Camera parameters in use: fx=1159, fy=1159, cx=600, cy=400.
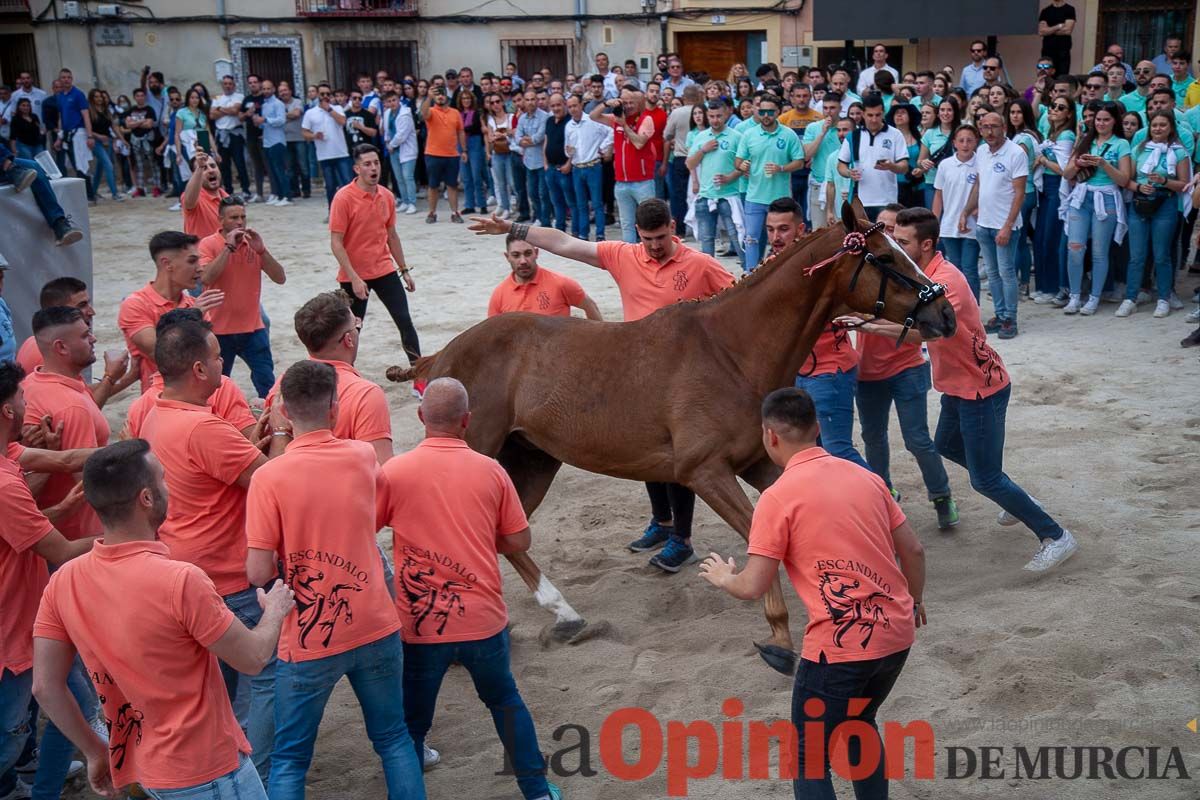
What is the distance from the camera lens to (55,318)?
5.35 metres

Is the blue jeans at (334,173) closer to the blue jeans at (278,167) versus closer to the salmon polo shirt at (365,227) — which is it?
the blue jeans at (278,167)

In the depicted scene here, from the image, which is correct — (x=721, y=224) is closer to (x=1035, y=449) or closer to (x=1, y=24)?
(x=1035, y=449)

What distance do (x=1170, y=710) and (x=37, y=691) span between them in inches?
180

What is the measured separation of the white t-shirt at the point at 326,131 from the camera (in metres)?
20.7

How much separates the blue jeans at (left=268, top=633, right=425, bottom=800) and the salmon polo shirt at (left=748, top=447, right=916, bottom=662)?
142 cm

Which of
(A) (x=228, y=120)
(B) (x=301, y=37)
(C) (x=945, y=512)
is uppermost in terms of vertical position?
(B) (x=301, y=37)

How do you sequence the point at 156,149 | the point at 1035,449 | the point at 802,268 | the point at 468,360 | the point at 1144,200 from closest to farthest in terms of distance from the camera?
the point at 802,268, the point at 468,360, the point at 1035,449, the point at 1144,200, the point at 156,149

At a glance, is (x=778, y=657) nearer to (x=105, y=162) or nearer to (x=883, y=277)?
(x=883, y=277)

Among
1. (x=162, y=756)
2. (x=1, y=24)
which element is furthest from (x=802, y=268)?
(x=1, y=24)

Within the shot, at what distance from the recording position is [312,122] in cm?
2073

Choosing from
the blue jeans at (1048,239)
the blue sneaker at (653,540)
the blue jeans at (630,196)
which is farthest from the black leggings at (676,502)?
the blue jeans at (630,196)

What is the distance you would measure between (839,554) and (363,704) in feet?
5.91

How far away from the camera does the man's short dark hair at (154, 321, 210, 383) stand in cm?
469

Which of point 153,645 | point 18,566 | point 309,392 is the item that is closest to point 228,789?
point 153,645
